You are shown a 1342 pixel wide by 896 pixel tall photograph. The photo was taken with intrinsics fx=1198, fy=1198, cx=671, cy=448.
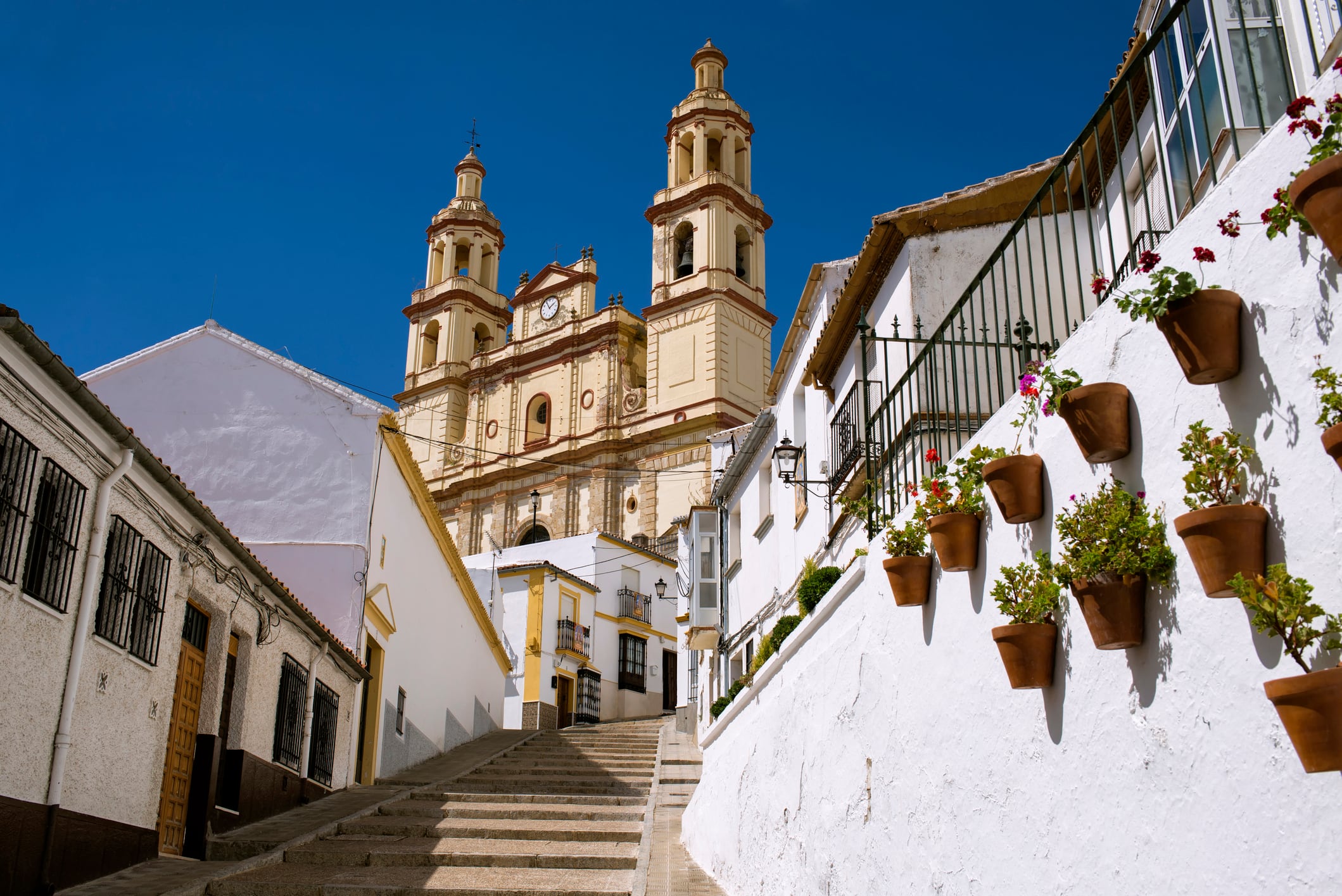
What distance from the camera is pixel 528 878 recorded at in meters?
9.42

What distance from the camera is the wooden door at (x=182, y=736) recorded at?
9.79 meters

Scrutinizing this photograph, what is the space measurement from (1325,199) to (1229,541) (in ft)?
2.97

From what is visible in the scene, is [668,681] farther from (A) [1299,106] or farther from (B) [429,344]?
(A) [1299,106]

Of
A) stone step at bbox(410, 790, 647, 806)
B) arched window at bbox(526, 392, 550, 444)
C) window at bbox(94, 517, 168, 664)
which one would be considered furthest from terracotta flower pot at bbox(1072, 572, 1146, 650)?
arched window at bbox(526, 392, 550, 444)

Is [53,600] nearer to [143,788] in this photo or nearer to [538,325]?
[143,788]

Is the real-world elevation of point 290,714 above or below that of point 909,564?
above

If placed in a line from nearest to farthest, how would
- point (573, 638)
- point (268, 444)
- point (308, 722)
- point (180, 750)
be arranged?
point (180, 750) < point (308, 722) < point (268, 444) < point (573, 638)

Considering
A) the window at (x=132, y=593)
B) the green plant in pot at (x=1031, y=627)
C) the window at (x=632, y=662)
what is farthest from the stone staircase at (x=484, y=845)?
the window at (x=632, y=662)

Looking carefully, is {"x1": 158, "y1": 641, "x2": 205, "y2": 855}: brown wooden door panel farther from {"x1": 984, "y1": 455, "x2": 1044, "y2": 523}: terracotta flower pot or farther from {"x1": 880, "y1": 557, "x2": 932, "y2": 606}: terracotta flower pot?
{"x1": 984, "y1": 455, "x2": 1044, "y2": 523}: terracotta flower pot

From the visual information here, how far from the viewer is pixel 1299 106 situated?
3.18 metres

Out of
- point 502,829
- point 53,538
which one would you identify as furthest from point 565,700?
point 53,538

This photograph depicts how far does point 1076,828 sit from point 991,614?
1.08 meters

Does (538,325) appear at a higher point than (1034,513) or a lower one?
higher

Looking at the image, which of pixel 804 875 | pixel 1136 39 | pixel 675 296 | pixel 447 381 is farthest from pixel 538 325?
pixel 804 875
